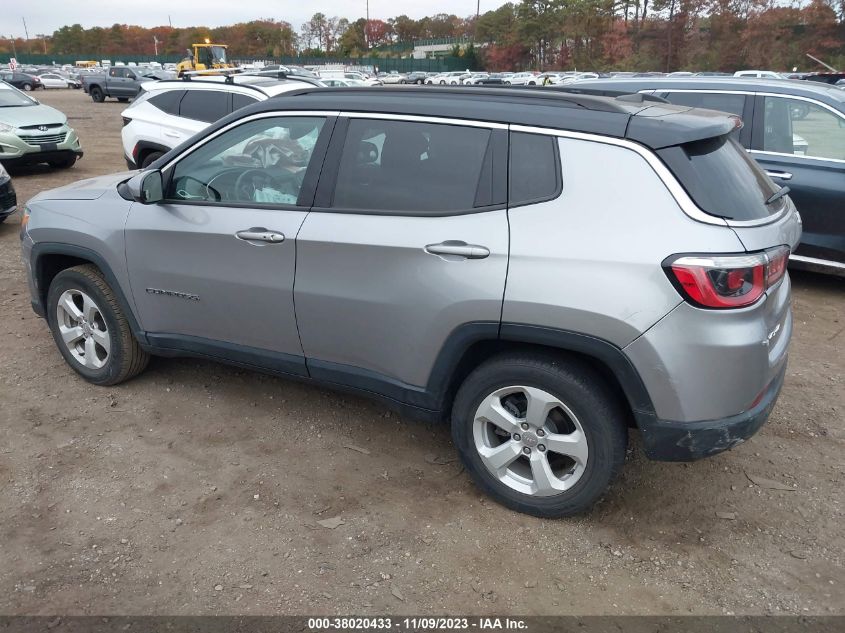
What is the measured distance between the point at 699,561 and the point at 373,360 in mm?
1698

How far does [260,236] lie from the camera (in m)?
3.50

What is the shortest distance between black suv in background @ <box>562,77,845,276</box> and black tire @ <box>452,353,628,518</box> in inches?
165

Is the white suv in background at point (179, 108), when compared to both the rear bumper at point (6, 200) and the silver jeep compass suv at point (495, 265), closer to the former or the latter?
the rear bumper at point (6, 200)

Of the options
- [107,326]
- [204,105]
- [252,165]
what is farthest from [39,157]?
[252,165]

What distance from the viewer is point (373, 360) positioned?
11.2ft

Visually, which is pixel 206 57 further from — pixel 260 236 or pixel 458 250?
pixel 458 250

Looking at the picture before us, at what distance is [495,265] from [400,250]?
0.46 m

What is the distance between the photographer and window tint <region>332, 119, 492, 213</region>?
311 centimetres

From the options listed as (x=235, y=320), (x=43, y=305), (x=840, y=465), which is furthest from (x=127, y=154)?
(x=840, y=465)

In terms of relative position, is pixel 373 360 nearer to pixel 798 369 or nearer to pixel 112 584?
pixel 112 584

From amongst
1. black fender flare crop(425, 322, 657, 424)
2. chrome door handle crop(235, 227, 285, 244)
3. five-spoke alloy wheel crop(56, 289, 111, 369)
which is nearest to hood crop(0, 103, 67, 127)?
five-spoke alloy wheel crop(56, 289, 111, 369)

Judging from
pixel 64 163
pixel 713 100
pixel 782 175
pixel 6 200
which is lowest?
pixel 64 163

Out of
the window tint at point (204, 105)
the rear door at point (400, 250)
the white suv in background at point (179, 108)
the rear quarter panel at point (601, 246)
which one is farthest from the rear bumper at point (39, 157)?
the rear quarter panel at point (601, 246)

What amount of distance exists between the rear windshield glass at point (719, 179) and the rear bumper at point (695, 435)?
2.66ft
